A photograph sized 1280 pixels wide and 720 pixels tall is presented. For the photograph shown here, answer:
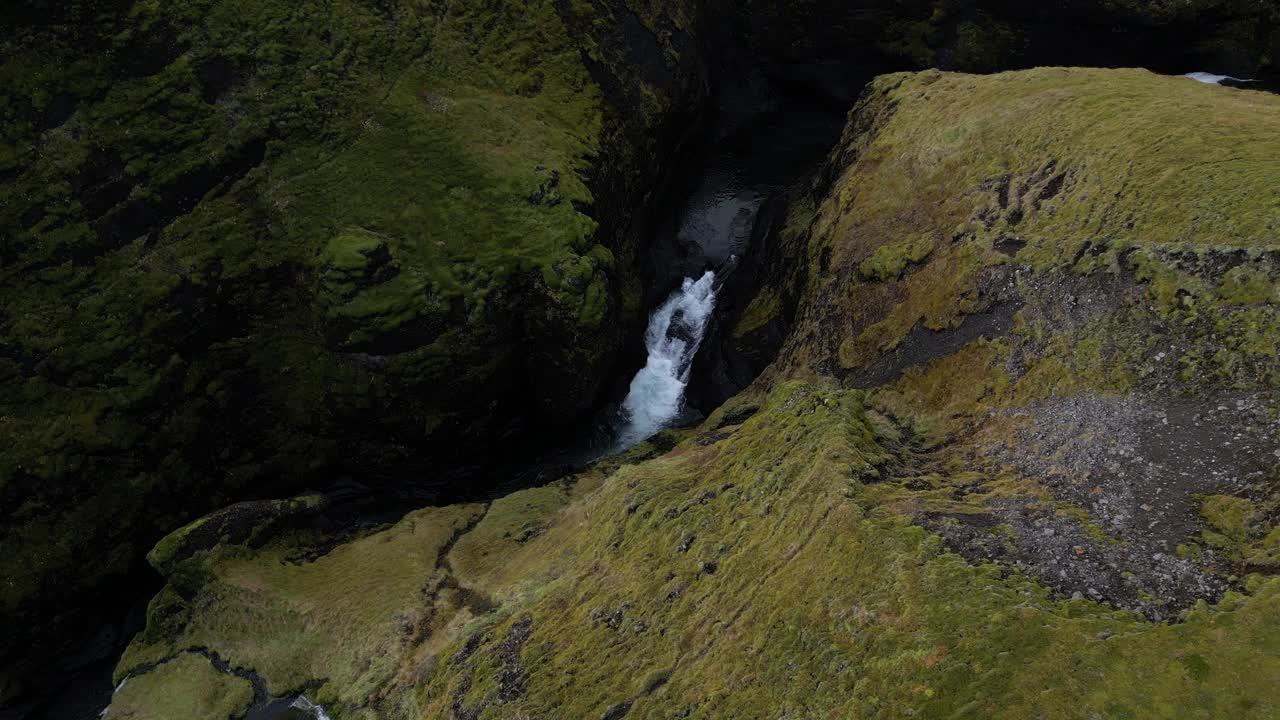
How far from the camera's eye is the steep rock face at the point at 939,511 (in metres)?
9.28

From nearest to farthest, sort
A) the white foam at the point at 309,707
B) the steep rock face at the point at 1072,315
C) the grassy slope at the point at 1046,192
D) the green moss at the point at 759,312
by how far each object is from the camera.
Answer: the steep rock face at the point at 1072,315, the grassy slope at the point at 1046,192, the white foam at the point at 309,707, the green moss at the point at 759,312

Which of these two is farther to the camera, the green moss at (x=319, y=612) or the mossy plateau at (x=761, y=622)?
the green moss at (x=319, y=612)

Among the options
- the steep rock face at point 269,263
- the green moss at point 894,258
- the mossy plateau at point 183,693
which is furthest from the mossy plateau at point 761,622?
the green moss at point 894,258

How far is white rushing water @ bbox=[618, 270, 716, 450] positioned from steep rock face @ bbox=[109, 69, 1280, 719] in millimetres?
4928

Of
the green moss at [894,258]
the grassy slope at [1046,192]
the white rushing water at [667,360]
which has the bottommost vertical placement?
the white rushing water at [667,360]

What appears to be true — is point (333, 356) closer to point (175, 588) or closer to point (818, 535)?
point (175, 588)

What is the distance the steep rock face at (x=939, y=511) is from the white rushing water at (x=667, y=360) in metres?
4.93

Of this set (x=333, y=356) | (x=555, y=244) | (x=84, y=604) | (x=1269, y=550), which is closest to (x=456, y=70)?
(x=555, y=244)

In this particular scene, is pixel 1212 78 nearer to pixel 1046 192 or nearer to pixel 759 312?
pixel 1046 192

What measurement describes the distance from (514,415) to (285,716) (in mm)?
13326

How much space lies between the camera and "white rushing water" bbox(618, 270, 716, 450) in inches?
1217

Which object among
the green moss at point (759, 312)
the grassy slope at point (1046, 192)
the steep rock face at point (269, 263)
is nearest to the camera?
the grassy slope at point (1046, 192)

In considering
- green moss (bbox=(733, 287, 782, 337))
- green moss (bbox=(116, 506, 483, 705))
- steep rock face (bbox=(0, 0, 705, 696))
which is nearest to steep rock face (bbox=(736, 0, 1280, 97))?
steep rock face (bbox=(0, 0, 705, 696))

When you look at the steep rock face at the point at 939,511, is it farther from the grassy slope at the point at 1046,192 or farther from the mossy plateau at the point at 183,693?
the mossy plateau at the point at 183,693
